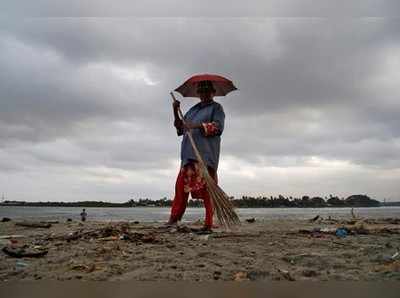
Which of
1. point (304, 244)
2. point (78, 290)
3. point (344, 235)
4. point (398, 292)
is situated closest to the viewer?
point (398, 292)

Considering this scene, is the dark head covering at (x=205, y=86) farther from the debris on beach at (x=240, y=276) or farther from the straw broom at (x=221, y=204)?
the debris on beach at (x=240, y=276)

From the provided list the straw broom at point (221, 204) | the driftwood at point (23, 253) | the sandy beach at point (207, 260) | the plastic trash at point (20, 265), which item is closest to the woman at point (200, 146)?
the straw broom at point (221, 204)

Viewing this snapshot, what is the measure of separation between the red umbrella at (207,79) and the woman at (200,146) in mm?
131

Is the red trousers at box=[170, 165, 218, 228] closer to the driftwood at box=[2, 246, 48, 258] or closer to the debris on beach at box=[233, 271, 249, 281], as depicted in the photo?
the driftwood at box=[2, 246, 48, 258]

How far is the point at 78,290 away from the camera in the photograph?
1820 millimetres

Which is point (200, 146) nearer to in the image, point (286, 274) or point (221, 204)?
point (221, 204)

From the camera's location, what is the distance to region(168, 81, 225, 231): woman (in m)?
5.75

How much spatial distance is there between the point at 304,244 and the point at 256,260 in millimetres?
1262

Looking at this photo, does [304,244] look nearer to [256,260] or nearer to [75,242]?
[256,260]

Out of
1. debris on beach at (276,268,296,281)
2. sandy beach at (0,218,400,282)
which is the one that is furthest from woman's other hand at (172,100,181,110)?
debris on beach at (276,268,296,281)

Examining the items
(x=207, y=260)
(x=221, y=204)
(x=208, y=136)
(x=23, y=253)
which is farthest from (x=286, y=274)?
(x=208, y=136)

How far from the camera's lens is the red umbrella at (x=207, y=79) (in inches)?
230

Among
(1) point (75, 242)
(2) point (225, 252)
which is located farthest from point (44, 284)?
(1) point (75, 242)

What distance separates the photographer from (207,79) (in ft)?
19.0
